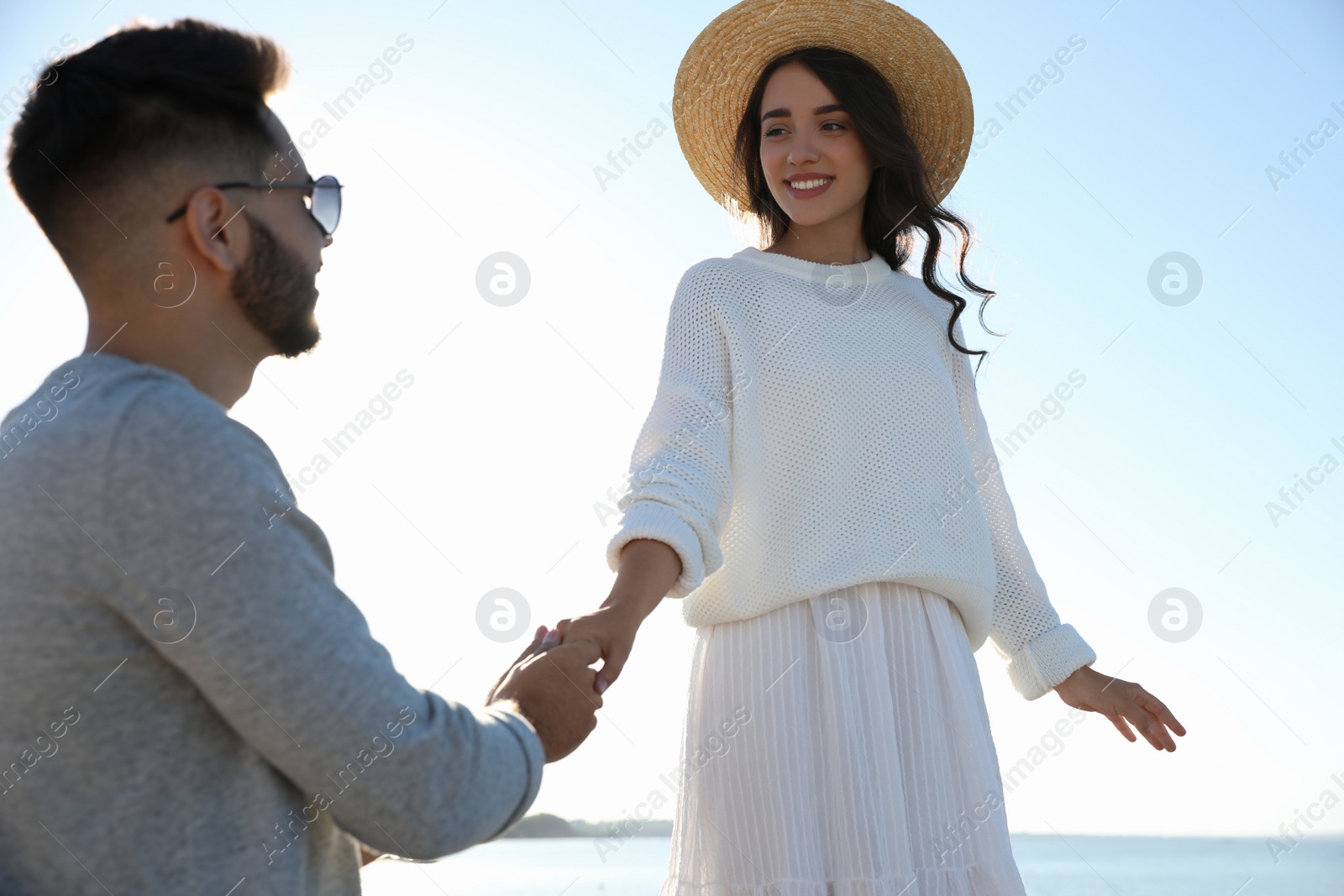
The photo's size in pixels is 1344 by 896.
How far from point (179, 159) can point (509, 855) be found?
→ 83.5ft

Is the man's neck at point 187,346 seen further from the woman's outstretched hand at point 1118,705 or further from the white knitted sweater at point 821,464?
the woman's outstretched hand at point 1118,705

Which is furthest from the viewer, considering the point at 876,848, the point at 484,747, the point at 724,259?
the point at 724,259

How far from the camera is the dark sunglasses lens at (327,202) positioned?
72.5 inches

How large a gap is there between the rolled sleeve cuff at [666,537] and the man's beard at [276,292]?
74 centimetres

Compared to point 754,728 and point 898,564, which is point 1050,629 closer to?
point 898,564

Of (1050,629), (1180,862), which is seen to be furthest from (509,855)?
(1050,629)

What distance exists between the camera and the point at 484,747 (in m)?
1.46

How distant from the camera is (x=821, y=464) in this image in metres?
2.54

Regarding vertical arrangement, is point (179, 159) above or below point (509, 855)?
above

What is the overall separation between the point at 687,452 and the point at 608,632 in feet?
1.53

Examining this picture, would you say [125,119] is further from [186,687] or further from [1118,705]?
[1118,705]

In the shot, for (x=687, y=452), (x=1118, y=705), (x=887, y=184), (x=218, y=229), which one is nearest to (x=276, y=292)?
(x=218, y=229)

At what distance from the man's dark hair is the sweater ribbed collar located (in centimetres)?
135

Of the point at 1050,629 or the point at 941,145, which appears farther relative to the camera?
the point at 941,145
